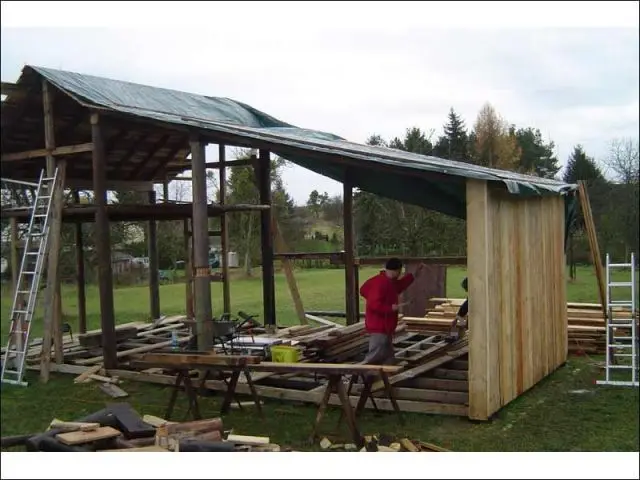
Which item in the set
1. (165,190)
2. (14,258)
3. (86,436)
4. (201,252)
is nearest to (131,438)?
(86,436)

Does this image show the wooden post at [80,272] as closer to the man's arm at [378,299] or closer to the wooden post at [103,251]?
the wooden post at [103,251]

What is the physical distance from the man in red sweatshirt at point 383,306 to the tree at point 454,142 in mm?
21882

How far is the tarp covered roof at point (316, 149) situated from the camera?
304 inches

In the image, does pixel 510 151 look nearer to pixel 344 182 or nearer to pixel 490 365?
pixel 344 182

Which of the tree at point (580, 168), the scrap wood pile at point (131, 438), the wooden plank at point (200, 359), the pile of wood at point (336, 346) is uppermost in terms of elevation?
the tree at point (580, 168)

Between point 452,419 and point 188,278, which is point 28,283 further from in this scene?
point 452,419

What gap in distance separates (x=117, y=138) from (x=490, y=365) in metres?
8.53

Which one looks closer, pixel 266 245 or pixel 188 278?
pixel 266 245

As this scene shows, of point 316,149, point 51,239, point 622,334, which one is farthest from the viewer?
point 622,334

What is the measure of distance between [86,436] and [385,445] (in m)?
2.78

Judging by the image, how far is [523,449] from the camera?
652cm

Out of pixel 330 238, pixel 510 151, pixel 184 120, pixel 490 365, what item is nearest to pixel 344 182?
pixel 184 120

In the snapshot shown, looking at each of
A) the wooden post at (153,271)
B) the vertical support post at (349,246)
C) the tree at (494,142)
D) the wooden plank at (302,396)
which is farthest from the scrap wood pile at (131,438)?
the tree at (494,142)

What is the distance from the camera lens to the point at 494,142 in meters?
34.7
